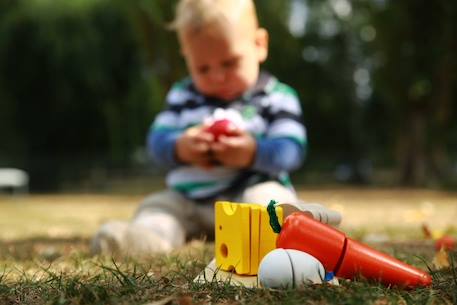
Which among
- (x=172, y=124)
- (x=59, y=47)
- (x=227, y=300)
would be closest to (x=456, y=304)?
(x=227, y=300)

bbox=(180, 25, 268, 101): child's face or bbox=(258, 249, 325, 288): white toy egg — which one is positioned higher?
bbox=(180, 25, 268, 101): child's face

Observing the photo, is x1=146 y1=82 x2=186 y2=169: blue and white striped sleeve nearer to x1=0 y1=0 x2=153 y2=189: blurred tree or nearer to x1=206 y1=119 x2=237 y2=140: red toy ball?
x1=206 y1=119 x2=237 y2=140: red toy ball

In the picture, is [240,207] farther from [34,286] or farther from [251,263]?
[34,286]

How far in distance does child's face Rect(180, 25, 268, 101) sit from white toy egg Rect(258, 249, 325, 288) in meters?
1.44

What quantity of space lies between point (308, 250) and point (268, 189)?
1.23 metres

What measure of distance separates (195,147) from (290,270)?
1332 mm

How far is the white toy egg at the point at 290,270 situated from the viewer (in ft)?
4.50

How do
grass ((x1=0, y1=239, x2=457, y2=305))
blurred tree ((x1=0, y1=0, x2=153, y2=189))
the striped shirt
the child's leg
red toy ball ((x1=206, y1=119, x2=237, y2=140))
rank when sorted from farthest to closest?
blurred tree ((x1=0, y1=0, x2=153, y2=189)) < the striped shirt < red toy ball ((x1=206, y1=119, x2=237, y2=140)) < the child's leg < grass ((x1=0, y1=239, x2=457, y2=305))

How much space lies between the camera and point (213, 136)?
2600 millimetres

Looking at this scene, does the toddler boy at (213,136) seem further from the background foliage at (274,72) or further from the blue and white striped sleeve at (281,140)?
the background foliage at (274,72)

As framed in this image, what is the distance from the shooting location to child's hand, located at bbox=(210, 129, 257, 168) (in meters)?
2.58

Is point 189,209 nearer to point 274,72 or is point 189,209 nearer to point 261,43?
point 261,43

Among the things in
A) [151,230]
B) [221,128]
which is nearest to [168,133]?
[221,128]

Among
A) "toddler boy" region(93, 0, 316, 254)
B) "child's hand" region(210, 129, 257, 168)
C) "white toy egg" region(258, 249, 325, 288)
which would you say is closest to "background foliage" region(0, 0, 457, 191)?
"toddler boy" region(93, 0, 316, 254)
